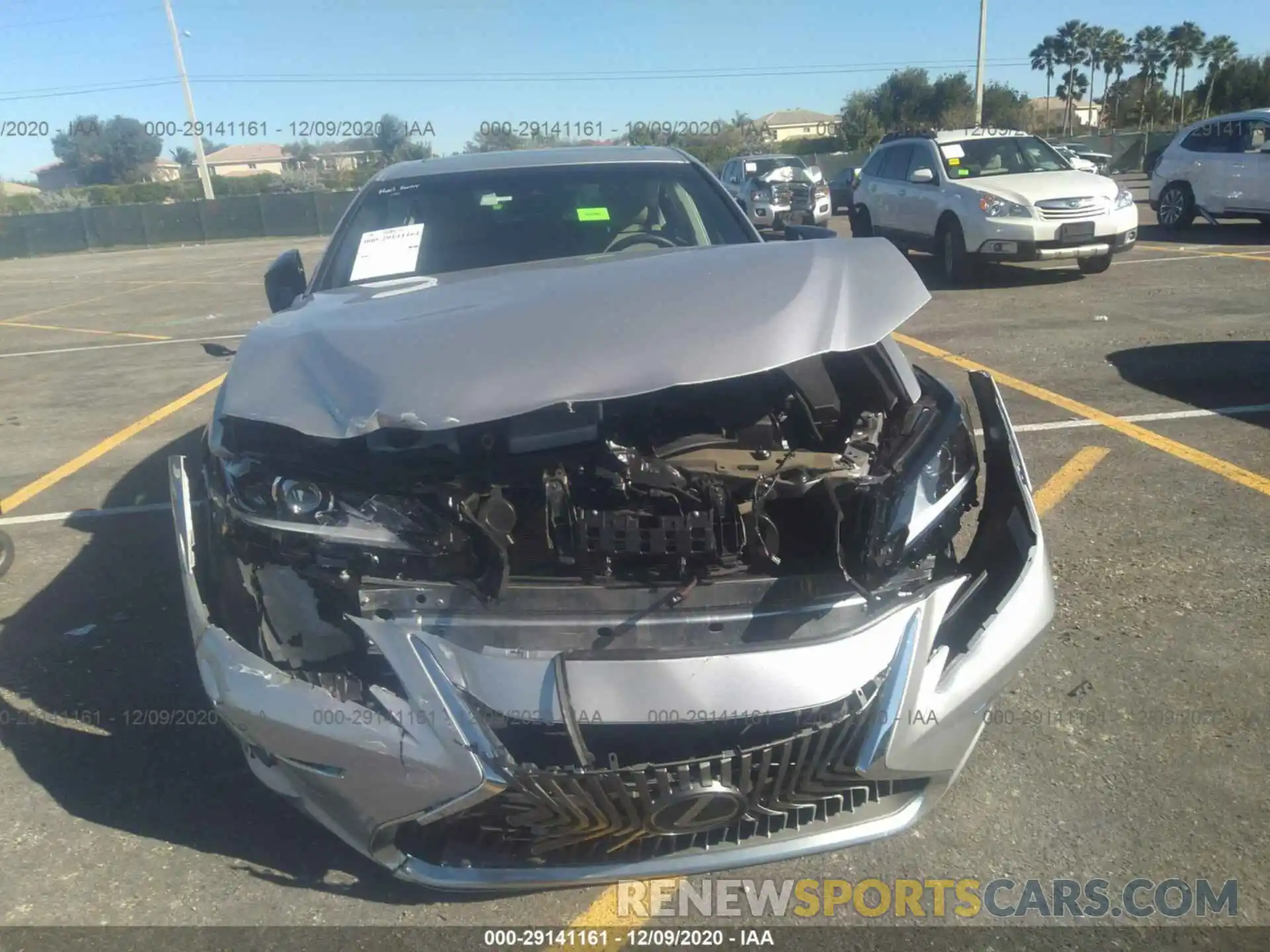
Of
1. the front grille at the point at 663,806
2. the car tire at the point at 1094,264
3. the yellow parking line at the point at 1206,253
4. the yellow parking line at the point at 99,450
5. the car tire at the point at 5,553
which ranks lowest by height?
the yellow parking line at the point at 1206,253

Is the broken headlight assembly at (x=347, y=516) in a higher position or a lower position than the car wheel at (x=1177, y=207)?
higher

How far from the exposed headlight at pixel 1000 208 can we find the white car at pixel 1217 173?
5.01m

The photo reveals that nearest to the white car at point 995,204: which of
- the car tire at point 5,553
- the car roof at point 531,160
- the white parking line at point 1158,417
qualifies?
the white parking line at point 1158,417

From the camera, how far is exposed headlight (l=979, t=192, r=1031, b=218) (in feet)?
34.4

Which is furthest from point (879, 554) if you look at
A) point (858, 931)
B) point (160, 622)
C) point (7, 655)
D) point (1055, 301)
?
point (1055, 301)

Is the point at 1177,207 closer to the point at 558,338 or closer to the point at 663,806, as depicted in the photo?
the point at 558,338

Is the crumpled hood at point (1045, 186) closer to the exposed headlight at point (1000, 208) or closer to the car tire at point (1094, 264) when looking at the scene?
the exposed headlight at point (1000, 208)

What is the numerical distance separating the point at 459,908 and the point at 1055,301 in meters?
9.07

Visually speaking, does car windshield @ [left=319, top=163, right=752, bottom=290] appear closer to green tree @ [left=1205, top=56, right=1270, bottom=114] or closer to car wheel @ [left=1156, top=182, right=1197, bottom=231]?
car wheel @ [left=1156, top=182, right=1197, bottom=231]

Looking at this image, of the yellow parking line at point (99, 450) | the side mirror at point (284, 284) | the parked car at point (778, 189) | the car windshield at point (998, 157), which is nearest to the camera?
the side mirror at point (284, 284)

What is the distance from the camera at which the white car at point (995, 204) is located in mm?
10461

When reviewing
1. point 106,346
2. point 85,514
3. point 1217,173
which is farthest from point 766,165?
point 85,514

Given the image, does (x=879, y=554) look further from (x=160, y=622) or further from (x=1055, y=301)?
(x=1055, y=301)

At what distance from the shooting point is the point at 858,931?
2.28 metres
